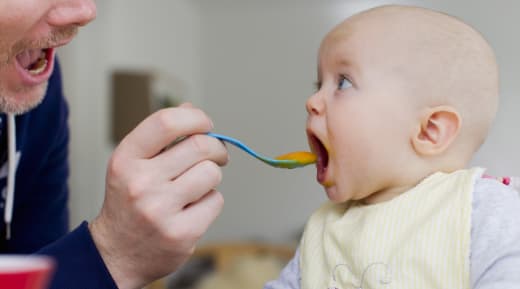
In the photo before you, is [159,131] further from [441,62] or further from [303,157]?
[441,62]

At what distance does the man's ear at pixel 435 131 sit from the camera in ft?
2.59

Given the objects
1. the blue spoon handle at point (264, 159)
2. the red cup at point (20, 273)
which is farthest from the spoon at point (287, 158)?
the red cup at point (20, 273)

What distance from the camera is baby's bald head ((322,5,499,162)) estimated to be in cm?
79

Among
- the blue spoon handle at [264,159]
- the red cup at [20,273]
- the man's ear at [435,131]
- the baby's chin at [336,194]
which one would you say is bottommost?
the baby's chin at [336,194]

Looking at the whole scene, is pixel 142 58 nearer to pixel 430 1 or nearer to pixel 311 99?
pixel 430 1

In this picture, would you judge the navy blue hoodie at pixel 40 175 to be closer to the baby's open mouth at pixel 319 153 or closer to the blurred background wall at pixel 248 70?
the baby's open mouth at pixel 319 153

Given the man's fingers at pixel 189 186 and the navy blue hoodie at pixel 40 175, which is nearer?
the man's fingers at pixel 189 186

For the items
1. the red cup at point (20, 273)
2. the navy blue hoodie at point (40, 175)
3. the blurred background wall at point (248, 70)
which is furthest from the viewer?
the blurred background wall at point (248, 70)

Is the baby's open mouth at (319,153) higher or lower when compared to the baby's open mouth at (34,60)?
lower

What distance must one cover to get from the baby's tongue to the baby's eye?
0.51 meters

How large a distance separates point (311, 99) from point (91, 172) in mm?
2346

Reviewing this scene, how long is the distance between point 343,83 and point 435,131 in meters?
0.13

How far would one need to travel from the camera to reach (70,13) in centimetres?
99

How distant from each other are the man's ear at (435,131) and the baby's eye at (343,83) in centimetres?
10
